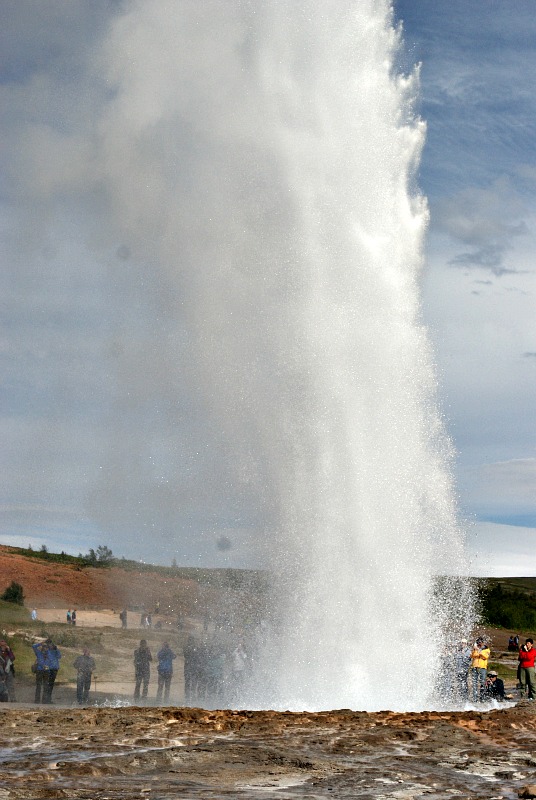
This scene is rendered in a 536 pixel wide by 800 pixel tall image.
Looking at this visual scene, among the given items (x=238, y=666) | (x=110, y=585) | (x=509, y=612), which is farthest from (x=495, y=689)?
(x=509, y=612)

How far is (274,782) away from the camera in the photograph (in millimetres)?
9391

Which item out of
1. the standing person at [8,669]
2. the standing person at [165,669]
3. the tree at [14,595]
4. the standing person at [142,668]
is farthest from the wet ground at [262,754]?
the tree at [14,595]

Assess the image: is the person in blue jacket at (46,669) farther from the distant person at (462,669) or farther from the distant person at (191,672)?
the distant person at (462,669)

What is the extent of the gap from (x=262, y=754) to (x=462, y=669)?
6.93 metres

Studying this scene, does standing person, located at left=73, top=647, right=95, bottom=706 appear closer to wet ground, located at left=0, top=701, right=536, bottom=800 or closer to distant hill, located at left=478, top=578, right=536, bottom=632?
wet ground, located at left=0, top=701, right=536, bottom=800

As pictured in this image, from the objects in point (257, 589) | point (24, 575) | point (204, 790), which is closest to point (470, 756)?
point (204, 790)

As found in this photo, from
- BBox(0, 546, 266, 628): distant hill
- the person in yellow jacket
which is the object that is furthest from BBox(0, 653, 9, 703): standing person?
BBox(0, 546, 266, 628): distant hill

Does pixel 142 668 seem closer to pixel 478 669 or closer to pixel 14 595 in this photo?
pixel 478 669

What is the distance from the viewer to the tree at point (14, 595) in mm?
38175

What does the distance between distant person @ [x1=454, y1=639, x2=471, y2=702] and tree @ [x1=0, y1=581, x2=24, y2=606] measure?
24356mm

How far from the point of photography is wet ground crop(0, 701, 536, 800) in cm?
901

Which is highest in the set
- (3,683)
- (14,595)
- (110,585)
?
(110,585)

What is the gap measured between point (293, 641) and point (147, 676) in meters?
3.22

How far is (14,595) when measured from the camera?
3903 cm
